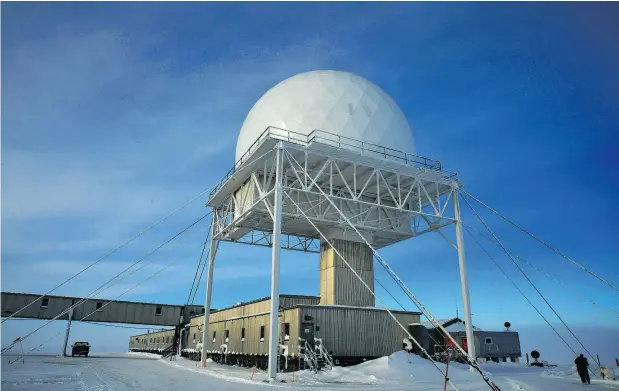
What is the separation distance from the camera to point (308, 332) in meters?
22.2

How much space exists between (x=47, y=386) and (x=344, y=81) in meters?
22.8

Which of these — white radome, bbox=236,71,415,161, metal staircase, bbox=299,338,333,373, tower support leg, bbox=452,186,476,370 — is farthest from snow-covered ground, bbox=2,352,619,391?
white radome, bbox=236,71,415,161

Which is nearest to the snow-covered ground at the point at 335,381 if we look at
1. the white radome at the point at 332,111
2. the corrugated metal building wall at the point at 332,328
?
the corrugated metal building wall at the point at 332,328

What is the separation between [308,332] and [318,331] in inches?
27.9

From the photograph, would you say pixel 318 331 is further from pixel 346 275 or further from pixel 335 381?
pixel 346 275

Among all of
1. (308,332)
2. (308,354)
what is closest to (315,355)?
(308,354)

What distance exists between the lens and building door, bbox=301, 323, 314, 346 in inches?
869

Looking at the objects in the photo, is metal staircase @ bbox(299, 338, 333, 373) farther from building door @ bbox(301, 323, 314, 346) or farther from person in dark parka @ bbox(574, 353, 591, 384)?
person in dark parka @ bbox(574, 353, 591, 384)

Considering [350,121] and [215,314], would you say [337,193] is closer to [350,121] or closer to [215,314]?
[350,121]

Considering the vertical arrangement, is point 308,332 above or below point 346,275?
below

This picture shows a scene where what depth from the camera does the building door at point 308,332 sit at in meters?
22.1

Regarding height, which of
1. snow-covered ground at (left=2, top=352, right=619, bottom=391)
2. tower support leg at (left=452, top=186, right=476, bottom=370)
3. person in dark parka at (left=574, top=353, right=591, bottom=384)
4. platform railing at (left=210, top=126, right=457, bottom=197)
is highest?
platform railing at (left=210, top=126, right=457, bottom=197)

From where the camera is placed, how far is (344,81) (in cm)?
2780

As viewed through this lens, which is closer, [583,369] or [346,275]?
[583,369]
